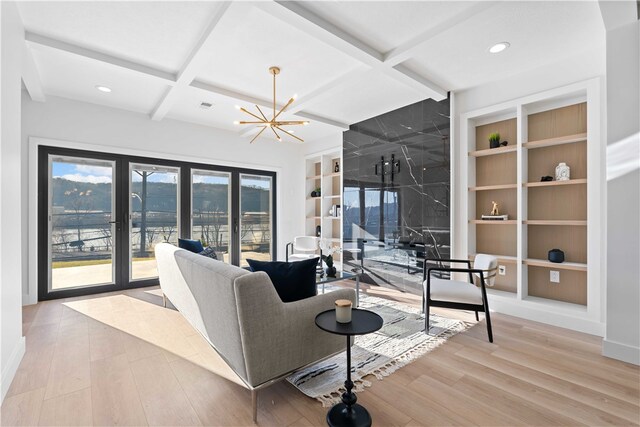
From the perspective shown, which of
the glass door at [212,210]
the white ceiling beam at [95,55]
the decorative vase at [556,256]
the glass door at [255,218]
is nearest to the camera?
the white ceiling beam at [95,55]

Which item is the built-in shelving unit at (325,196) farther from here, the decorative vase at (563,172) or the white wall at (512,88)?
the decorative vase at (563,172)

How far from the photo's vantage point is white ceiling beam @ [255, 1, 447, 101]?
7.17ft

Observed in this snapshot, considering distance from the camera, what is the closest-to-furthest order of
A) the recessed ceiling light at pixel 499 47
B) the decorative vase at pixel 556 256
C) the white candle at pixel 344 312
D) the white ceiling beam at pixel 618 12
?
the white candle at pixel 344 312
the white ceiling beam at pixel 618 12
the recessed ceiling light at pixel 499 47
the decorative vase at pixel 556 256

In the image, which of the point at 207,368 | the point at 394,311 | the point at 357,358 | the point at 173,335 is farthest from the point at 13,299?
the point at 394,311

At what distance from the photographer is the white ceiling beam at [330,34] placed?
219cm

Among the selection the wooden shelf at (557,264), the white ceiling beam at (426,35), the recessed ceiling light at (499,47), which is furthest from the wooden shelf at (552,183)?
the white ceiling beam at (426,35)

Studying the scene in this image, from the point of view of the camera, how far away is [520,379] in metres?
2.03

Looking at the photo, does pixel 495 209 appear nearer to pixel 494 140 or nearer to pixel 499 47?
pixel 494 140

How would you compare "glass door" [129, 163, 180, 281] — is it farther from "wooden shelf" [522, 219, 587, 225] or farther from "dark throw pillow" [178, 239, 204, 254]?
"wooden shelf" [522, 219, 587, 225]

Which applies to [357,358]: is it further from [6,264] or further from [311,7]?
[311,7]

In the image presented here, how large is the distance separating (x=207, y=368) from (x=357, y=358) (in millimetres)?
1139

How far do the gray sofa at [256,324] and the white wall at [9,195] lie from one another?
1.20 meters

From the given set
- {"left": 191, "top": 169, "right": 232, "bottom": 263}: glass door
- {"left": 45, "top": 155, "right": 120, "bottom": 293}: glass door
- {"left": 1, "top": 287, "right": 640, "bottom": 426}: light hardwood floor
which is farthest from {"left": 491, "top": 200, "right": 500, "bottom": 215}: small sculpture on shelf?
{"left": 45, "top": 155, "right": 120, "bottom": 293}: glass door

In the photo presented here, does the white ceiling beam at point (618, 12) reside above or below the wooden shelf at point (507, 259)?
above
